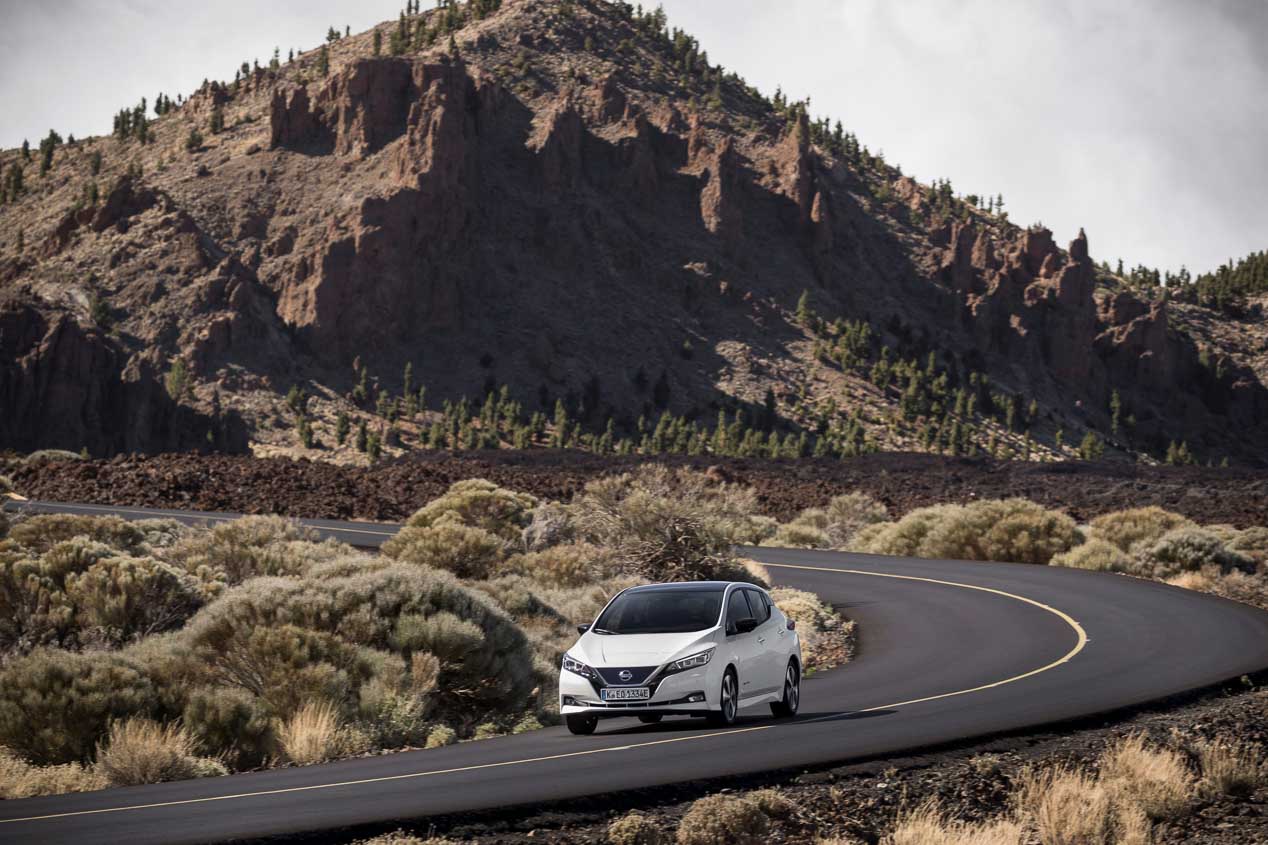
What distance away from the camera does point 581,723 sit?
49.7 ft

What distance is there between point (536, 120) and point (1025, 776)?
5156 inches

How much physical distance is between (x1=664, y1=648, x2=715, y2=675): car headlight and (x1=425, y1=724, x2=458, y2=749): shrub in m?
3.52

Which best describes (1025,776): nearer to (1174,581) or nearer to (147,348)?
(1174,581)

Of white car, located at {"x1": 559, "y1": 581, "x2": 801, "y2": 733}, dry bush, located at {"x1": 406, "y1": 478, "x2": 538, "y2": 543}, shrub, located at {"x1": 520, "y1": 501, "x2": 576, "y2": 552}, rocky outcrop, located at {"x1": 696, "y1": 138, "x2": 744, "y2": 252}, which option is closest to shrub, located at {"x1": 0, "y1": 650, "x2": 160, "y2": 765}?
white car, located at {"x1": 559, "y1": 581, "x2": 801, "y2": 733}

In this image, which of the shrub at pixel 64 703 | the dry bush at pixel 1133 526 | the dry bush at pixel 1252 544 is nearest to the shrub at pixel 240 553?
the shrub at pixel 64 703

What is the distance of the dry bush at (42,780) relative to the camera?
1337 centimetres

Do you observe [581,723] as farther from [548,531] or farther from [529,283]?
[529,283]

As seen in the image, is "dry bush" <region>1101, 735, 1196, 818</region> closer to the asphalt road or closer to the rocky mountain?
the asphalt road

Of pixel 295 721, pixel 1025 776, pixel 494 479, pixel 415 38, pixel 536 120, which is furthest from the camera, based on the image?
pixel 415 38

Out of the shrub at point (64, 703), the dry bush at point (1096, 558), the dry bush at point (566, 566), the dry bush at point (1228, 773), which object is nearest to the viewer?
the dry bush at point (1228, 773)

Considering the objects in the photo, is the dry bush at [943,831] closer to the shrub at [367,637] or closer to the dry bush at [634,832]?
the dry bush at [634,832]

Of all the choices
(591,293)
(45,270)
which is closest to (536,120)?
(591,293)

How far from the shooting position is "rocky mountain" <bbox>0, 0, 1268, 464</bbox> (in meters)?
103

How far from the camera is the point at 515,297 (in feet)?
395
